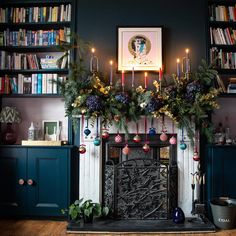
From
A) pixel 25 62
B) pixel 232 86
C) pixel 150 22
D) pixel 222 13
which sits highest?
pixel 222 13

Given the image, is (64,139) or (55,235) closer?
(55,235)

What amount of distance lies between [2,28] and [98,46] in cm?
124

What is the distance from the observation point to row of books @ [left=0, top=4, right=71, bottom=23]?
11.0ft

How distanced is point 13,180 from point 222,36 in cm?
299

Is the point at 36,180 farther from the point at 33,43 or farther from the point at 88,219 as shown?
the point at 33,43

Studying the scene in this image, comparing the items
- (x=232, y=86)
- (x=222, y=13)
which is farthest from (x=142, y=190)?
(x=222, y=13)

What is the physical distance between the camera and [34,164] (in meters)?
3.20

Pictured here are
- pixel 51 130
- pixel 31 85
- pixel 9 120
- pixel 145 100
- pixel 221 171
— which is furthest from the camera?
pixel 51 130

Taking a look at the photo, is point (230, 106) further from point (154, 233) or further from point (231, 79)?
point (154, 233)

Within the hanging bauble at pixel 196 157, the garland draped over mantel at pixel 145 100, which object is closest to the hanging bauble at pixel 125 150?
the garland draped over mantel at pixel 145 100

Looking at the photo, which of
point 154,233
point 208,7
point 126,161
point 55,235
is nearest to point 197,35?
point 208,7

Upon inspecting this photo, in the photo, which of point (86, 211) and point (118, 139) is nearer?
point (86, 211)

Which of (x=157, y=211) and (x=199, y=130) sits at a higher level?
(x=199, y=130)

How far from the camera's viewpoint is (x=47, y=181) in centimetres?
320
